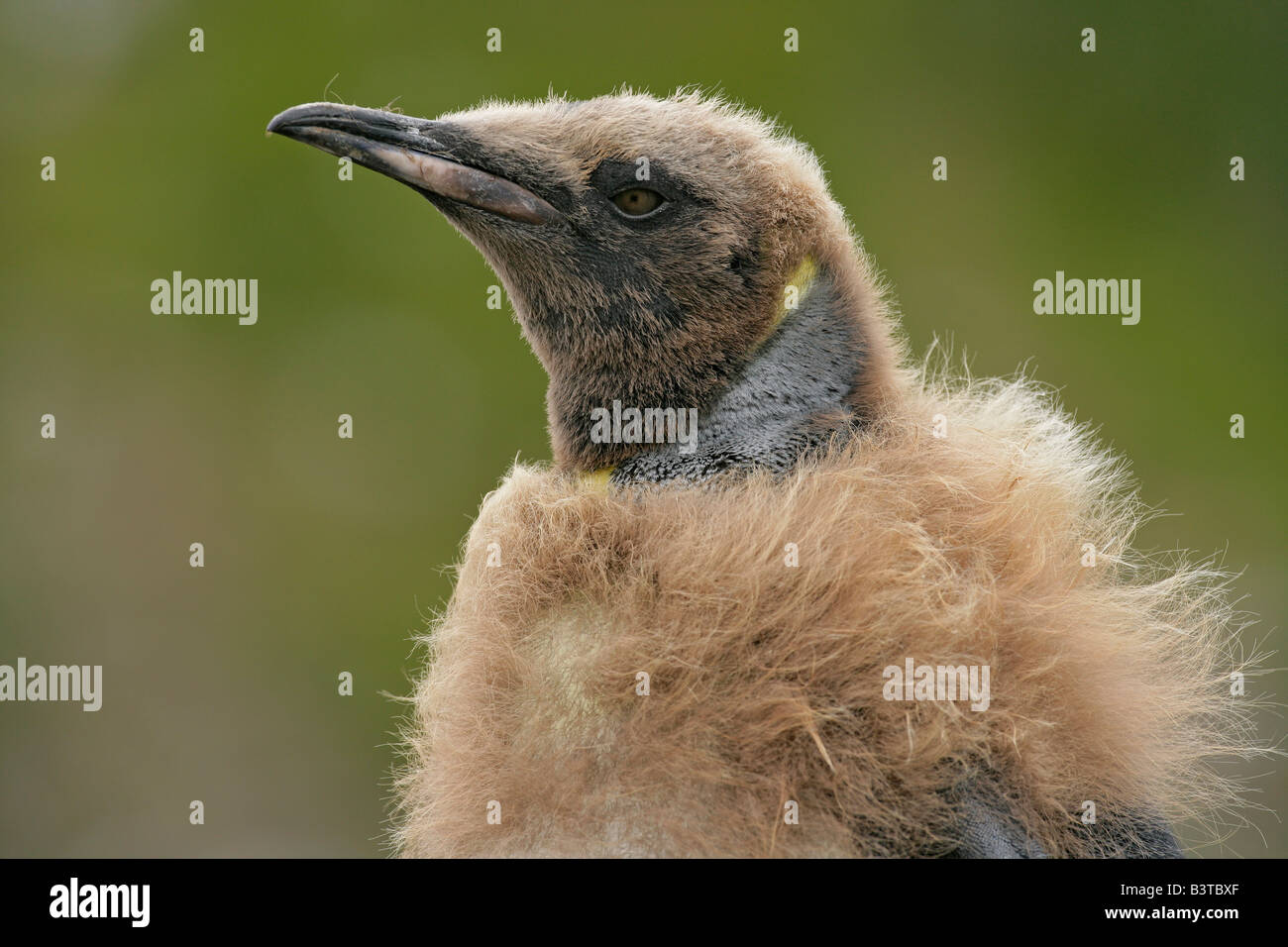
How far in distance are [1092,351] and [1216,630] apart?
2.06 m

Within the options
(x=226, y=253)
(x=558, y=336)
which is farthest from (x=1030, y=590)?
(x=226, y=253)

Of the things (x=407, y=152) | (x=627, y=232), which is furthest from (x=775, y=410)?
(x=407, y=152)

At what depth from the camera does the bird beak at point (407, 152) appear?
1.30 m

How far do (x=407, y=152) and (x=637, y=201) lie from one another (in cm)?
27

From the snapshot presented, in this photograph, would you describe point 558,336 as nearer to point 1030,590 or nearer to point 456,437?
point 1030,590

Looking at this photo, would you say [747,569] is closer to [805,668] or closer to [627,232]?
[805,668]

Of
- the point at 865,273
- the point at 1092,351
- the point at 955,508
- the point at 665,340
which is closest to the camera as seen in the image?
the point at 955,508

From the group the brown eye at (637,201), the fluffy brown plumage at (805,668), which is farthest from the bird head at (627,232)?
the fluffy brown plumage at (805,668)

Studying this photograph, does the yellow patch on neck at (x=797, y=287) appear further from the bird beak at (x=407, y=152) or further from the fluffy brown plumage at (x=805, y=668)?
the bird beak at (x=407, y=152)

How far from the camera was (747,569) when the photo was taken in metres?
1.09

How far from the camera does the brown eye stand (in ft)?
4.37

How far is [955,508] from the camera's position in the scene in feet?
3.91

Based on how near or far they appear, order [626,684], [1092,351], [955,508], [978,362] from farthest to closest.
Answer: [1092,351], [978,362], [955,508], [626,684]

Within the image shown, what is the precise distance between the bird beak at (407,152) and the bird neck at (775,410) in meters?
0.30
